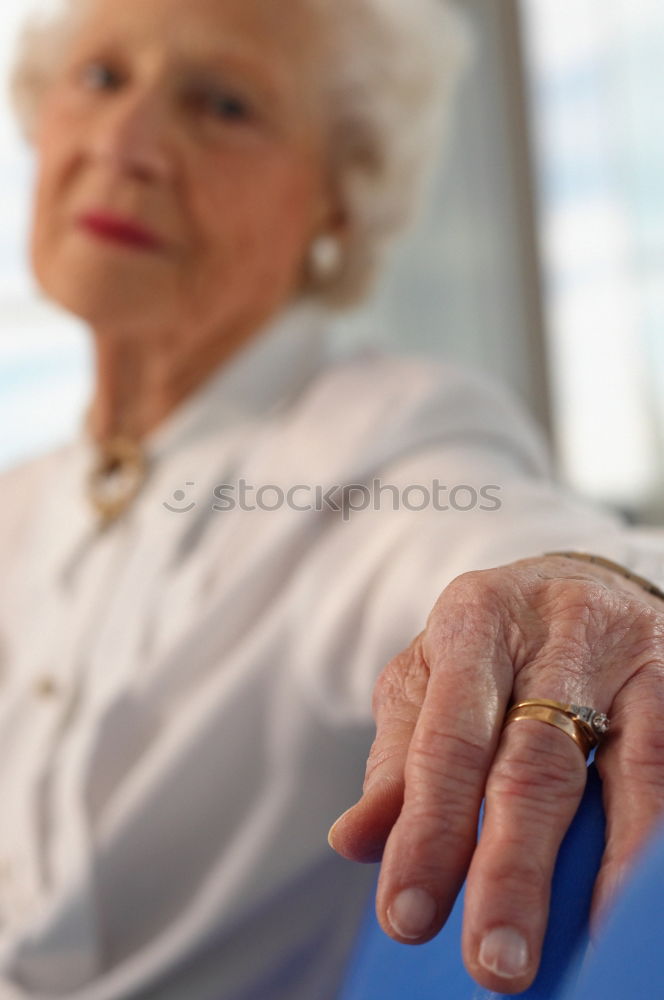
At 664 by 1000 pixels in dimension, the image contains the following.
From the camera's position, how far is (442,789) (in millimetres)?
225

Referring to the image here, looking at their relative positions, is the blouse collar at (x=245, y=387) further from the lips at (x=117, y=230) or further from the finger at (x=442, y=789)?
the finger at (x=442, y=789)

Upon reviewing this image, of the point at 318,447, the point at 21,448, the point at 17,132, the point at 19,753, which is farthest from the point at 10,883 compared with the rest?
the point at 21,448

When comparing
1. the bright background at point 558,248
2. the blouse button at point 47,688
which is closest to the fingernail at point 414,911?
the blouse button at point 47,688

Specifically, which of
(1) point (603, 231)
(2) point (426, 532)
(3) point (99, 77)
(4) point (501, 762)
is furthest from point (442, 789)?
(1) point (603, 231)

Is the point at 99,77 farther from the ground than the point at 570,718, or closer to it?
farther from the ground

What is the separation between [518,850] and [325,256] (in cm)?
73

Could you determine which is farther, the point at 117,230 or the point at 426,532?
the point at 117,230

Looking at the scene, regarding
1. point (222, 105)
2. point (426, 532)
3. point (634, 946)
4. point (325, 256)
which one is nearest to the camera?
point (634, 946)

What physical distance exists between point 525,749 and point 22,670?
1.79ft

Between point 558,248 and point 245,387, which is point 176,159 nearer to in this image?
point 245,387

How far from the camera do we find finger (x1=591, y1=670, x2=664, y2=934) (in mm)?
209

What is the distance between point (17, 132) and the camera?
94 cm

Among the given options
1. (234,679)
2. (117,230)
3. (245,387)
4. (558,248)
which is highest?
(117,230)

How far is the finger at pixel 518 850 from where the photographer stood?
0.67 ft
